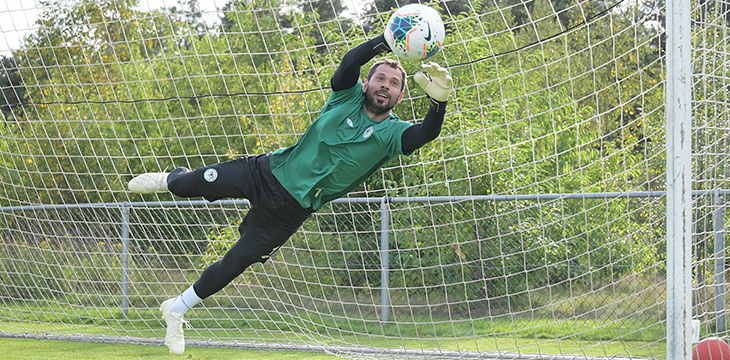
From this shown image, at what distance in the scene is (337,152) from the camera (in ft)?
12.4

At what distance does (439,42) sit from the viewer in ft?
11.5

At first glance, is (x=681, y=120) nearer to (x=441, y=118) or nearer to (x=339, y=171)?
(x=441, y=118)

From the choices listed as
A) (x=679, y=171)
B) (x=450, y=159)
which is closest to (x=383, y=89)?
(x=450, y=159)

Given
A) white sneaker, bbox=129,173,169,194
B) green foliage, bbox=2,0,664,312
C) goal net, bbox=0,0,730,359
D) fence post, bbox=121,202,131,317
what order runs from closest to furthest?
Answer: 1. white sneaker, bbox=129,173,169,194
2. green foliage, bbox=2,0,664,312
3. goal net, bbox=0,0,730,359
4. fence post, bbox=121,202,131,317

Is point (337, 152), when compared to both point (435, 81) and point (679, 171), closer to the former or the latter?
point (435, 81)

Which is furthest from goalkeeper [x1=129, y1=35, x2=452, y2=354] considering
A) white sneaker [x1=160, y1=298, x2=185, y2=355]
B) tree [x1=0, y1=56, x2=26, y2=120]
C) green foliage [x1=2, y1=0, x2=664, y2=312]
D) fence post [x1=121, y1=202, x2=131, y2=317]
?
fence post [x1=121, y1=202, x2=131, y2=317]

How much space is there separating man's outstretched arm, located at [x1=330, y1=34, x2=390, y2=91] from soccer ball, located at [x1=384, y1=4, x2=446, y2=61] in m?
0.07

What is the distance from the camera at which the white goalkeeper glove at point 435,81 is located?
10.4ft

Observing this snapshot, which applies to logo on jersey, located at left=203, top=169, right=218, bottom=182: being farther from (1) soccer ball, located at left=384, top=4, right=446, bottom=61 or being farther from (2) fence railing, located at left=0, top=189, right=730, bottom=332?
(2) fence railing, located at left=0, top=189, right=730, bottom=332

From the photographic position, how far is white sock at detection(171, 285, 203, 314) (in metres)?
4.09

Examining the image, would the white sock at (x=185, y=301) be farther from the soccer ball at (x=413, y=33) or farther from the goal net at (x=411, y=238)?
the soccer ball at (x=413, y=33)

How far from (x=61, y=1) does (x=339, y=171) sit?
322cm

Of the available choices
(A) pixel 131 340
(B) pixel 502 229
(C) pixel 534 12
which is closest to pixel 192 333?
(A) pixel 131 340

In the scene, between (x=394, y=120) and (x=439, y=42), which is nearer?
(x=439, y=42)
